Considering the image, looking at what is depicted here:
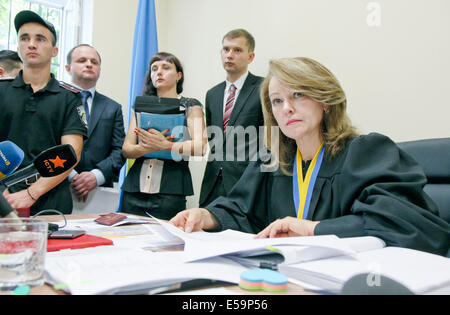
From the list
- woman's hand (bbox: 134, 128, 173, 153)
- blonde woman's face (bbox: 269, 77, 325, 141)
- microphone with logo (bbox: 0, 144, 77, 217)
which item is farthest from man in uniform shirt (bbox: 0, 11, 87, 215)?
blonde woman's face (bbox: 269, 77, 325, 141)

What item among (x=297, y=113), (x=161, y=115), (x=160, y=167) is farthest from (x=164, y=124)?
(x=297, y=113)

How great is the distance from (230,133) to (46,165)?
1.81 meters

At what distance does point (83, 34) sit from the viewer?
4.50 m

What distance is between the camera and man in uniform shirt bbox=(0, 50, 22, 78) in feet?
10.4

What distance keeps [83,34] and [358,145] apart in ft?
13.4

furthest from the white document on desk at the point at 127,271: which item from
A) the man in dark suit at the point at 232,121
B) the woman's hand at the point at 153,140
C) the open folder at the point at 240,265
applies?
the man in dark suit at the point at 232,121

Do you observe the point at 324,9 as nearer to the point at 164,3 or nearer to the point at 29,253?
the point at 164,3

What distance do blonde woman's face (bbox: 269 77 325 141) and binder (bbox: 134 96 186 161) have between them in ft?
3.57

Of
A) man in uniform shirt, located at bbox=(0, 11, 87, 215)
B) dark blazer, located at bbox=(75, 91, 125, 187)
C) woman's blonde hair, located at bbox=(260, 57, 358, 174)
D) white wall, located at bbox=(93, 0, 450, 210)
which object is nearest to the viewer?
woman's blonde hair, located at bbox=(260, 57, 358, 174)

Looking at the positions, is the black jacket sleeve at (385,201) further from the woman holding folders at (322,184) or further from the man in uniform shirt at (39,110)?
the man in uniform shirt at (39,110)

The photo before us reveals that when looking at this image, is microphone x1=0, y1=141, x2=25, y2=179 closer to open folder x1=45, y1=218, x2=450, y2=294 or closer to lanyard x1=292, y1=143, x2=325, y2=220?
open folder x1=45, y1=218, x2=450, y2=294

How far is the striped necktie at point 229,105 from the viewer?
298cm

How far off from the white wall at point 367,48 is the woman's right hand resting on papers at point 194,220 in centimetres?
177

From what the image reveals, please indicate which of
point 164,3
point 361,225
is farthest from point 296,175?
point 164,3
